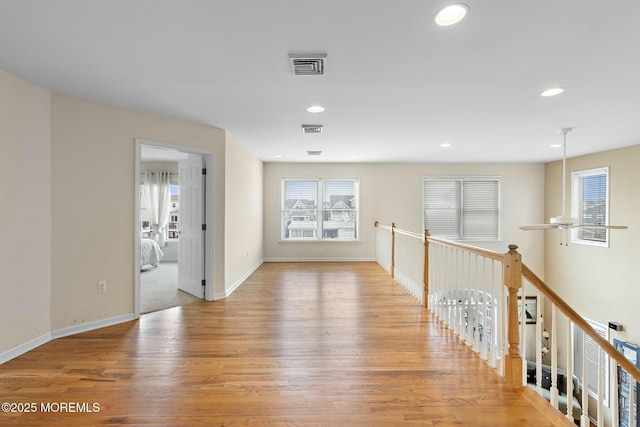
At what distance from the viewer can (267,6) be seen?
1712 mm

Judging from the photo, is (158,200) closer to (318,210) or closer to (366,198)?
(318,210)

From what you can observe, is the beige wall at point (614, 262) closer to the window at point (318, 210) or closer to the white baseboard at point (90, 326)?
the window at point (318, 210)

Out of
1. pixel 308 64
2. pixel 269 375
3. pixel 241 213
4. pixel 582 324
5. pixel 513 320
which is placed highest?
pixel 308 64

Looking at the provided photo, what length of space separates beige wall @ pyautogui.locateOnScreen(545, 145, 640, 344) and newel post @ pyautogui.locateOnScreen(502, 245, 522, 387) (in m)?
4.75

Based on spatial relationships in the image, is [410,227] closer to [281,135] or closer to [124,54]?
[281,135]

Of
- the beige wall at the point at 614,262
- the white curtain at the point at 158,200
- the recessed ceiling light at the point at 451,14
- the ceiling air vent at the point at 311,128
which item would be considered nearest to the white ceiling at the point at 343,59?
the recessed ceiling light at the point at 451,14

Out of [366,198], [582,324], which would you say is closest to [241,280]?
[366,198]

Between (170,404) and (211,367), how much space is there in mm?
459

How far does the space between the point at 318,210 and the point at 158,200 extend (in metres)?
4.18

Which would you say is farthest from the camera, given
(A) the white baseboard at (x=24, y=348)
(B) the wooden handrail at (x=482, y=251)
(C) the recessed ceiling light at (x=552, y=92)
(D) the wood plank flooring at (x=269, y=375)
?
(C) the recessed ceiling light at (x=552, y=92)

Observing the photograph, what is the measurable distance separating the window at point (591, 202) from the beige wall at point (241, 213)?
21.8 feet

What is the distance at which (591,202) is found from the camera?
6.09 metres

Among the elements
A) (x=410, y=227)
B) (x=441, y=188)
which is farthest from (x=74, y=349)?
(x=441, y=188)

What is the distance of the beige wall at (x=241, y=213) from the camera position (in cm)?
Answer: 459
